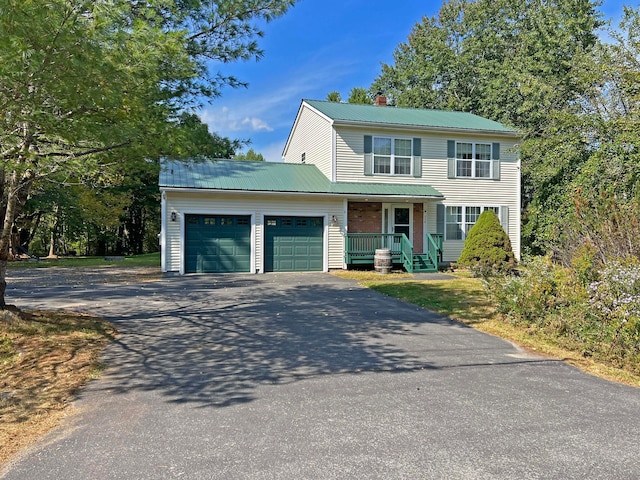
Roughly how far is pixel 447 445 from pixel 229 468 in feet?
5.20

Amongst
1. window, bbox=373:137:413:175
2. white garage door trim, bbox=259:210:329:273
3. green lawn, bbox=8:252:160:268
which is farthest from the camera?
green lawn, bbox=8:252:160:268

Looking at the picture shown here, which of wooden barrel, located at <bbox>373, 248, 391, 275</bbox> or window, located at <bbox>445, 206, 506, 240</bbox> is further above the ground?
window, located at <bbox>445, 206, 506, 240</bbox>

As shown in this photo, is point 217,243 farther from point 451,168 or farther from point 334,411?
point 334,411

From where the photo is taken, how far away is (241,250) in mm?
15164

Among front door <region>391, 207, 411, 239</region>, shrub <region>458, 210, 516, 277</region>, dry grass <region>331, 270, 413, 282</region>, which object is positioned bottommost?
dry grass <region>331, 270, 413, 282</region>

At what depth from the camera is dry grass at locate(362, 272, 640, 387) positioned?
16.9ft

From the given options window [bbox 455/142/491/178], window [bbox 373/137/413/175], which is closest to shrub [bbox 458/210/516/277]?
window [bbox 455/142/491/178]

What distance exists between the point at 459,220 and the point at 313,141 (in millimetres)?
7223

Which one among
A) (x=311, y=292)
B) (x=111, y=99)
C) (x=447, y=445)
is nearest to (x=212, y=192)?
(x=311, y=292)

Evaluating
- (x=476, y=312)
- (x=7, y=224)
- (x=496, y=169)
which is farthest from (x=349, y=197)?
(x=7, y=224)

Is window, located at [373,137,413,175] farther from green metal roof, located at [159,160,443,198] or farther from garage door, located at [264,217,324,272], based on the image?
garage door, located at [264,217,324,272]

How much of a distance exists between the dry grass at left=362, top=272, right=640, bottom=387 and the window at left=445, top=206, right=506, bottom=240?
3.45 meters

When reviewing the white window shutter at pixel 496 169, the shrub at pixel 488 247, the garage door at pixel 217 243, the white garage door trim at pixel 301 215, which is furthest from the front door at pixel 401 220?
the garage door at pixel 217 243

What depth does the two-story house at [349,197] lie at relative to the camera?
14.8 metres
